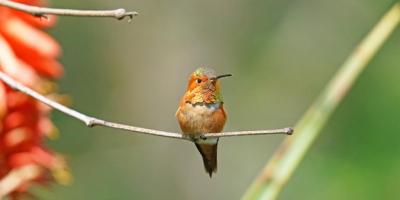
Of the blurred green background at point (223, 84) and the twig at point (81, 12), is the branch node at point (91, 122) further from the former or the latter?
the blurred green background at point (223, 84)

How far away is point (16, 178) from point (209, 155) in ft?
2.67

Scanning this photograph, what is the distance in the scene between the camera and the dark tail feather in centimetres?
135

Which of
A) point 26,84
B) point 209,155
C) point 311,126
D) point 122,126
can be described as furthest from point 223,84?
point 122,126

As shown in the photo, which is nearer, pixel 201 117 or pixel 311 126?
pixel 201 117

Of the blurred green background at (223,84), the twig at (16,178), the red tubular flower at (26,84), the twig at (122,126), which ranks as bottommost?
the twig at (122,126)

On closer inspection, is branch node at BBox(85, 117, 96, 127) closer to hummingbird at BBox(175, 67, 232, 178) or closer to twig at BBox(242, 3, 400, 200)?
hummingbird at BBox(175, 67, 232, 178)

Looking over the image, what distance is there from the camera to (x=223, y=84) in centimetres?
846

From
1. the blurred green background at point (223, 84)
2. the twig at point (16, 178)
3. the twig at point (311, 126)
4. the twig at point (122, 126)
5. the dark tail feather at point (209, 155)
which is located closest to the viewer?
the twig at point (122, 126)

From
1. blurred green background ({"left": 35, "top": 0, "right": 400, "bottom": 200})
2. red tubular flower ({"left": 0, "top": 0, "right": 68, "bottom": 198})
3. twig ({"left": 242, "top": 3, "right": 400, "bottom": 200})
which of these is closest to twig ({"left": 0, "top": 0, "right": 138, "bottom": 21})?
twig ({"left": 242, "top": 3, "right": 400, "bottom": 200})

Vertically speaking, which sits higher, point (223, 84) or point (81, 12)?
point (223, 84)

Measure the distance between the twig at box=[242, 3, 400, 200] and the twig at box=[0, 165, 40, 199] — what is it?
56 cm

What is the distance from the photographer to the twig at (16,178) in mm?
2023

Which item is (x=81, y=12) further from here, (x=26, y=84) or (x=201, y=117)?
(x=26, y=84)

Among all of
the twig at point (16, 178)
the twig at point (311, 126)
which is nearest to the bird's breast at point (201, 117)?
the twig at point (311, 126)
